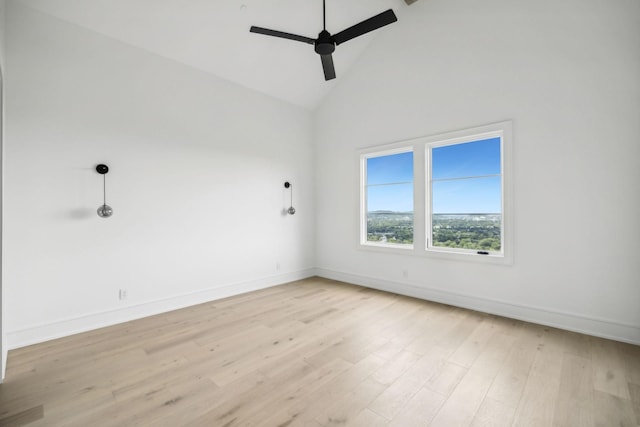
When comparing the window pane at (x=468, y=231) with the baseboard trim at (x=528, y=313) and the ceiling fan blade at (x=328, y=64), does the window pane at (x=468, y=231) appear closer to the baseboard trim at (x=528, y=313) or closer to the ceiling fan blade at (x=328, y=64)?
the baseboard trim at (x=528, y=313)

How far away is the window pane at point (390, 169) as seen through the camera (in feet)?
14.6

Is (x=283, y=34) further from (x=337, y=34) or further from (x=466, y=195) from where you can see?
(x=466, y=195)

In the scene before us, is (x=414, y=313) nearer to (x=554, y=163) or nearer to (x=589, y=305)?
(x=589, y=305)

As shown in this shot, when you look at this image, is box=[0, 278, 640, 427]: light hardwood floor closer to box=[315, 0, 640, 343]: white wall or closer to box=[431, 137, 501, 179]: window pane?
box=[315, 0, 640, 343]: white wall

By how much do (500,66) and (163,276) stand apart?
4829mm

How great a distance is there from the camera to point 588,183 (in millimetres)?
2922

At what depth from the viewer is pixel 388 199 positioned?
470 cm

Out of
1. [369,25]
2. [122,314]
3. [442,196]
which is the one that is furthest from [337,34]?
[122,314]

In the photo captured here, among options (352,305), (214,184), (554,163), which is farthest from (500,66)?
(214,184)

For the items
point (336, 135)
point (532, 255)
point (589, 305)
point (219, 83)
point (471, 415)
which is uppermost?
point (219, 83)

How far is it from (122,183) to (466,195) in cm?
427

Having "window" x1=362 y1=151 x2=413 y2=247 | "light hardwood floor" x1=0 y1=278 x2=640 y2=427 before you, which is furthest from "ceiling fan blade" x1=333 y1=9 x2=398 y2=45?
"light hardwood floor" x1=0 y1=278 x2=640 y2=427

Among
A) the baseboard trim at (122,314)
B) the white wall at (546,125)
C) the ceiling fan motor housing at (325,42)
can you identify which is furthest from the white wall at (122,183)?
the white wall at (546,125)

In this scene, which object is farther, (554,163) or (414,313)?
(414,313)
